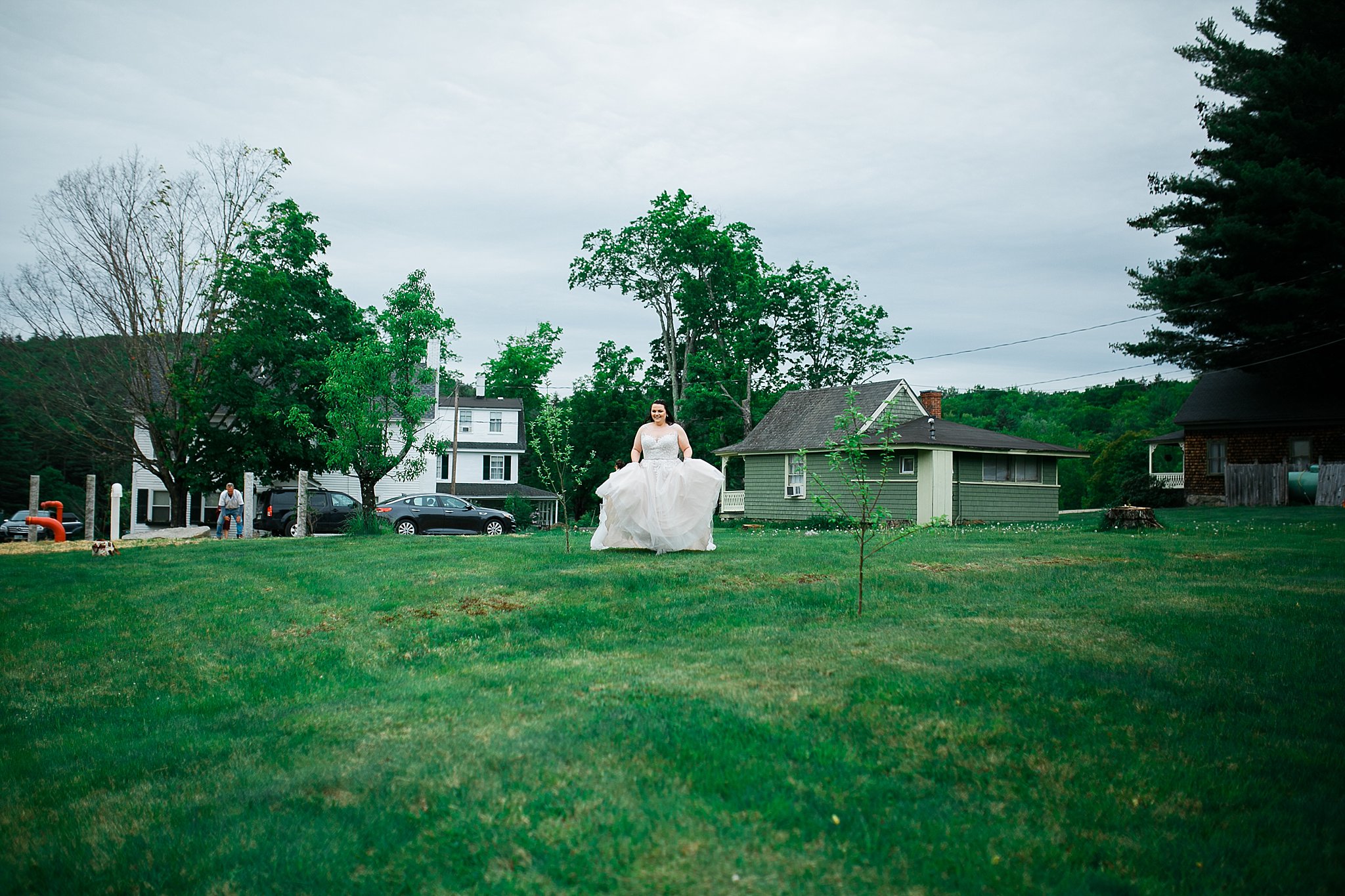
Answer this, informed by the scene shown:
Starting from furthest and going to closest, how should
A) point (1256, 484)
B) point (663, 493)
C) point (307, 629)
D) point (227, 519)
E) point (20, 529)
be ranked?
point (20, 529) → point (1256, 484) → point (227, 519) → point (663, 493) → point (307, 629)

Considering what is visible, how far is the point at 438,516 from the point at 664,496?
18.8 m

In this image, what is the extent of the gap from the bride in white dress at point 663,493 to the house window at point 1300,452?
82.7 ft

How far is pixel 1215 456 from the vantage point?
31.6 metres

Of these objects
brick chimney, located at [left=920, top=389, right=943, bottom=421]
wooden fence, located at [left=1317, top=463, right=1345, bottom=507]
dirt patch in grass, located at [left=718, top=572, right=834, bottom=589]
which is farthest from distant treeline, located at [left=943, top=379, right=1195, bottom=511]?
dirt patch in grass, located at [left=718, top=572, right=834, bottom=589]

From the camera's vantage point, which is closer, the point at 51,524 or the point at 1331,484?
the point at 51,524

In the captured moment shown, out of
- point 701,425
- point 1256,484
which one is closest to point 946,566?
point 1256,484

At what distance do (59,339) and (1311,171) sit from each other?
119 feet

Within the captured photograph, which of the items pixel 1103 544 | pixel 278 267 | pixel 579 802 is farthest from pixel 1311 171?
pixel 278 267

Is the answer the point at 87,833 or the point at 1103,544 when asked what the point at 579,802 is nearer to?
the point at 87,833

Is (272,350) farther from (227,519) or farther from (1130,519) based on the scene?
(1130,519)

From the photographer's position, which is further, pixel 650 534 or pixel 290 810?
pixel 650 534

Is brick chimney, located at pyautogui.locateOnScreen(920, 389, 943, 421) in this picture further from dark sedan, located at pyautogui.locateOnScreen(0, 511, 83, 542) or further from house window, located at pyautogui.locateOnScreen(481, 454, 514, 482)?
dark sedan, located at pyautogui.locateOnScreen(0, 511, 83, 542)

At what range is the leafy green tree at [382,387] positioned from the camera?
856 inches

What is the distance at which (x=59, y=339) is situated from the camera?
28125mm
